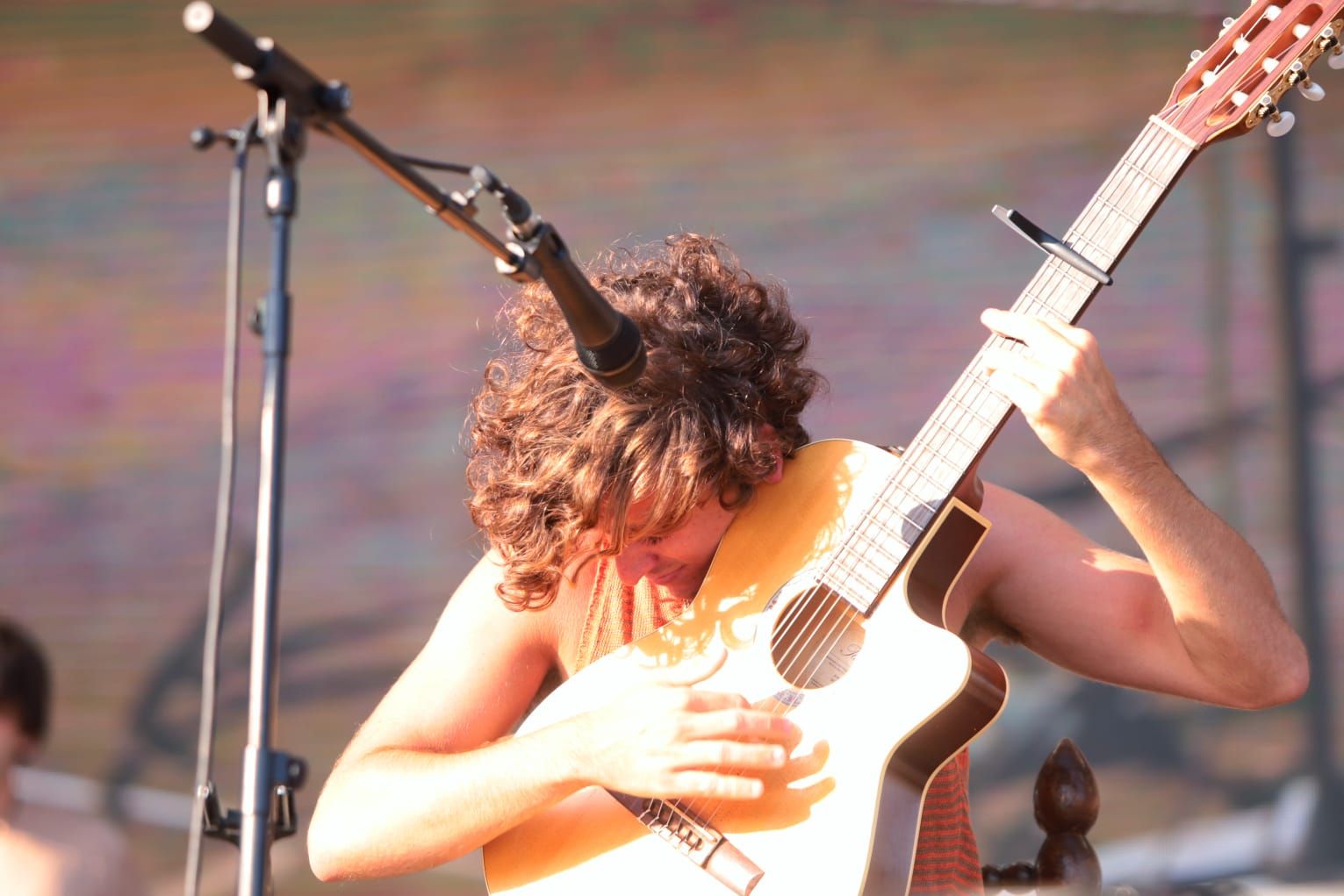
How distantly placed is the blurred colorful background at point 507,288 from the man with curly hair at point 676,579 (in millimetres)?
1515

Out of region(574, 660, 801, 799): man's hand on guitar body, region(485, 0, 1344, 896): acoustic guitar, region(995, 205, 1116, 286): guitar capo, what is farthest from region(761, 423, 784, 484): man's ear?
region(995, 205, 1116, 286): guitar capo

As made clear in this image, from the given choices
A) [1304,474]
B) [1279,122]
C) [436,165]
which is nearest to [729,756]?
[436,165]

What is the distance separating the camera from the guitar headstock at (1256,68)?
160cm

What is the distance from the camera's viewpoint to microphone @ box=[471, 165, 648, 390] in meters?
1.17

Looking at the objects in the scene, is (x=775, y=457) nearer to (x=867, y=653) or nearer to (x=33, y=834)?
(x=867, y=653)

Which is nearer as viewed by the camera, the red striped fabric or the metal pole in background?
the red striped fabric

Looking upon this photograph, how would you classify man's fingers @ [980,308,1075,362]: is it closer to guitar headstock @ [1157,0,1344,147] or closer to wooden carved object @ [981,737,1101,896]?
guitar headstock @ [1157,0,1344,147]

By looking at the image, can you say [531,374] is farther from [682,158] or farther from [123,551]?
[123,551]

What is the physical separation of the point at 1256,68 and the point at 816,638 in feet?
3.12

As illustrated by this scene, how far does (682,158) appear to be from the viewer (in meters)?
3.63

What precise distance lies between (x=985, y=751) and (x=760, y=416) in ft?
6.08

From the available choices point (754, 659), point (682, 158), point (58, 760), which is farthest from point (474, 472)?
point (58, 760)

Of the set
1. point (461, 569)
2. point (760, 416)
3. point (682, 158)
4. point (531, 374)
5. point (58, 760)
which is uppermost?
point (682, 158)

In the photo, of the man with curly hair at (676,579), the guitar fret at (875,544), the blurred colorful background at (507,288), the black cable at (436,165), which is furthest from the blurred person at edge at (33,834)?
the black cable at (436,165)
